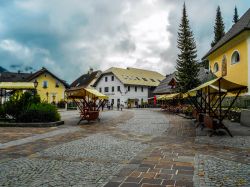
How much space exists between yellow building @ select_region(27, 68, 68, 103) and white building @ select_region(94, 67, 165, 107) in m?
11.4

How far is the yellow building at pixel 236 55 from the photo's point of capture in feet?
58.3

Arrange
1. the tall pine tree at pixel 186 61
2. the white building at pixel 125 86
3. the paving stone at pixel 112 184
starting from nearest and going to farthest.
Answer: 1. the paving stone at pixel 112 184
2. the tall pine tree at pixel 186 61
3. the white building at pixel 125 86

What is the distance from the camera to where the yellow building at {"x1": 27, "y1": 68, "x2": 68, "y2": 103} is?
52062mm

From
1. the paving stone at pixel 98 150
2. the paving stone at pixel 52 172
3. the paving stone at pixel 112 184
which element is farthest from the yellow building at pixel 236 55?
the paving stone at pixel 112 184

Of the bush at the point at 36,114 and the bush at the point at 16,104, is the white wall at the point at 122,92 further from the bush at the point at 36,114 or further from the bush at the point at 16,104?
the bush at the point at 36,114

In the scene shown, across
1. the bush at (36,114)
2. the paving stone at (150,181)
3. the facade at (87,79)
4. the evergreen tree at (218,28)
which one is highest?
the evergreen tree at (218,28)

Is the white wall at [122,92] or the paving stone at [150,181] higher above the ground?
the white wall at [122,92]

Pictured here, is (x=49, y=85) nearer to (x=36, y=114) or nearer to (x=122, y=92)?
A: (x=122, y=92)

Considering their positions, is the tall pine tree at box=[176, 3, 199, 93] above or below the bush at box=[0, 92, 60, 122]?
above

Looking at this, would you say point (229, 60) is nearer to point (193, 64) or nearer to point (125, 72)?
point (193, 64)

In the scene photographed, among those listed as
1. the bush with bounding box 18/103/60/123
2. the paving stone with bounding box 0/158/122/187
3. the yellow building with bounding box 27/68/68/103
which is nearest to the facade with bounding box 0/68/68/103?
the yellow building with bounding box 27/68/68/103

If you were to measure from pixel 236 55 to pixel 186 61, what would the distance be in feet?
52.0

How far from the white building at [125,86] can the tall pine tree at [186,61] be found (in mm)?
23942

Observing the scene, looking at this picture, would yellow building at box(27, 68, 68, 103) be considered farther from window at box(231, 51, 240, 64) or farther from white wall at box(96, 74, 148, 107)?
window at box(231, 51, 240, 64)
